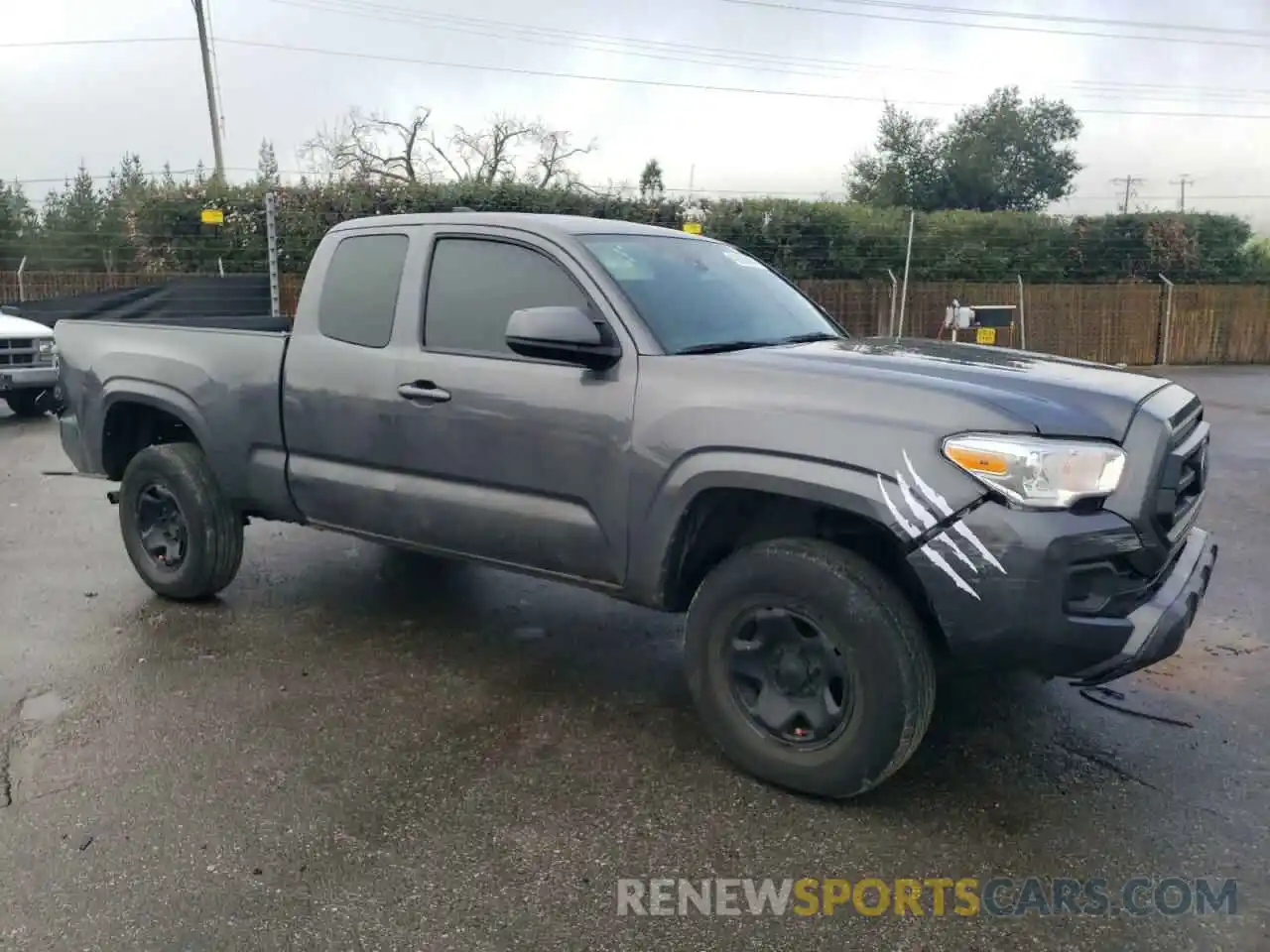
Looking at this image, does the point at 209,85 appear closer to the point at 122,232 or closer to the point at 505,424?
the point at 122,232

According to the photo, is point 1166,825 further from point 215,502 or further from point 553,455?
point 215,502

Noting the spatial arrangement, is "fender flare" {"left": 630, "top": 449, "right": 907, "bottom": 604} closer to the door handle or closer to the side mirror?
the side mirror

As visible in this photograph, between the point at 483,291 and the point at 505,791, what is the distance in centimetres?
194

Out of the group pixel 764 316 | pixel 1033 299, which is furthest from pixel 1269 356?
pixel 764 316

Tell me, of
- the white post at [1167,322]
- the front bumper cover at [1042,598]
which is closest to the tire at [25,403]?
the front bumper cover at [1042,598]

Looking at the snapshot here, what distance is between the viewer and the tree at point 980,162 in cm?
3631

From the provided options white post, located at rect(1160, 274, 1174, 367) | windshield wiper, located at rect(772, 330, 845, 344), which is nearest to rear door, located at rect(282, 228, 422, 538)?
windshield wiper, located at rect(772, 330, 845, 344)

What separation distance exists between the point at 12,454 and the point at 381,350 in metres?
7.34

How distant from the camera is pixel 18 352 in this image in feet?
37.6

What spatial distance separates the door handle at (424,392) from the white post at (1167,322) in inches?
828

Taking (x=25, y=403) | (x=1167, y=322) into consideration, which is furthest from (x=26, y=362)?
(x=1167, y=322)

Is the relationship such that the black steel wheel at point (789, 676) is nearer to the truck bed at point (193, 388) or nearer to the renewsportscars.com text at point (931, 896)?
the renewsportscars.com text at point (931, 896)

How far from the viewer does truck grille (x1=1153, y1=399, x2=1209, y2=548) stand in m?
3.09

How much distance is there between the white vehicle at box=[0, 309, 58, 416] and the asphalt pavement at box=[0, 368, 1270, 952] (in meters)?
7.22
